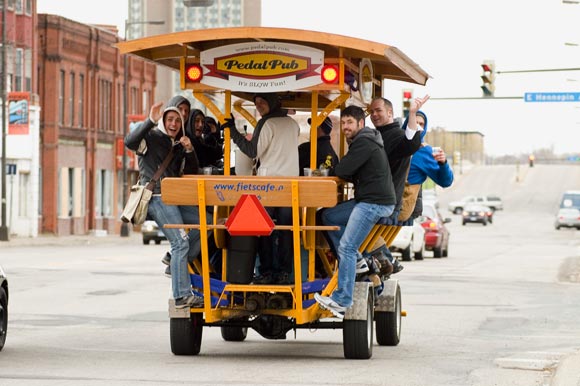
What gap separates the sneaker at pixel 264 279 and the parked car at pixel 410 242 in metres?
24.6

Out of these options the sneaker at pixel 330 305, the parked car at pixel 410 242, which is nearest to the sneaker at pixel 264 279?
the sneaker at pixel 330 305

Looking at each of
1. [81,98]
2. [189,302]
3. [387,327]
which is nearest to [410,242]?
[387,327]

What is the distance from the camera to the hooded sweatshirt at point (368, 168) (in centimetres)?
1353

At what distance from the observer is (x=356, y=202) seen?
13703 millimetres

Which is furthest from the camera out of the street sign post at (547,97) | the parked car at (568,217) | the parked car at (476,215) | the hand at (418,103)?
the parked car at (476,215)

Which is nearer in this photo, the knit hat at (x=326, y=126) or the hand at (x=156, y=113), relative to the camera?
the hand at (x=156, y=113)

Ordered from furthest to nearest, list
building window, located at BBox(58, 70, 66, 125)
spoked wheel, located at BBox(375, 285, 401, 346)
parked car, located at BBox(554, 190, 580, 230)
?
parked car, located at BBox(554, 190, 580, 230), building window, located at BBox(58, 70, 66, 125), spoked wheel, located at BBox(375, 285, 401, 346)

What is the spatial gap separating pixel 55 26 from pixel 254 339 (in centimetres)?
5074

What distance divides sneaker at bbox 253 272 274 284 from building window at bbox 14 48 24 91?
4814 centimetres

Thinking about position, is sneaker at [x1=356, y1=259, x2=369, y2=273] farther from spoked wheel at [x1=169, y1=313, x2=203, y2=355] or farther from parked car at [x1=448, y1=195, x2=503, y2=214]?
parked car at [x1=448, y1=195, x2=503, y2=214]

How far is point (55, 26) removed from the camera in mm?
65188

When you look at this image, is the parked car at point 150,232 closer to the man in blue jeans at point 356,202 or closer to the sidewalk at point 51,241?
the sidewalk at point 51,241

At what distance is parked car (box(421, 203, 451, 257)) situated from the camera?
42281mm

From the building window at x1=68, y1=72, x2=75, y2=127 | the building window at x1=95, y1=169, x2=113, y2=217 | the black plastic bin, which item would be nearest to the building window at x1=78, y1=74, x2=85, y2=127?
Answer: the building window at x1=68, y1=72, x2=75, y2=127
